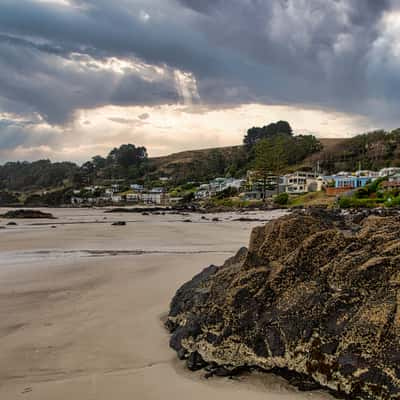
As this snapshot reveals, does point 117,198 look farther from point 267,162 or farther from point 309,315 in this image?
point 309,315

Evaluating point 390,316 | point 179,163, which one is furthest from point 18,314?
point 179,163

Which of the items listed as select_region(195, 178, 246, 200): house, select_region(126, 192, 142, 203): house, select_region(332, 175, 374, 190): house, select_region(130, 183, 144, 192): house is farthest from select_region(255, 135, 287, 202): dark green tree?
select_region(130, 183, 144, 192): house

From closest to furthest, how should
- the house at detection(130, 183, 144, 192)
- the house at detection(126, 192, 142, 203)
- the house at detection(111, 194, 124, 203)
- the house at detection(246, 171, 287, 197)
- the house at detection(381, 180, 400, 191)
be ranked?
1. the house at detection(381, 180, 400, 191)
2. the house at detection(246, 171, 287, 197)
3. the house at detection(126, 192, 142, 203)
4. the house at detection(111, 194, 124, 203)
5. the house at detection(130, 183, 144, 192)

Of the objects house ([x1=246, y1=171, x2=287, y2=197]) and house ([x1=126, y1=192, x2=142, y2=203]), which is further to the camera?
house ([x1=126, y1=192, x2=142, y2=203])

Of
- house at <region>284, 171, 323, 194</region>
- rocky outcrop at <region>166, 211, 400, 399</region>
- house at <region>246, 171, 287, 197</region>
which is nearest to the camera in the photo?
rocky outcrop at <region>166, 211, 400, 399</region>

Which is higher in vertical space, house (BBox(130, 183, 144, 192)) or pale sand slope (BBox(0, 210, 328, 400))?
house (BBox(130, 183, 144, 192))

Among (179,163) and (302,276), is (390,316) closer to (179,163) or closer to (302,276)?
(302,276)

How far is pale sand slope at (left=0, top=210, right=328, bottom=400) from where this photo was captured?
13.1 feet

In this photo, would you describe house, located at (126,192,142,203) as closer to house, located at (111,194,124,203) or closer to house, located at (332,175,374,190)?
house, located at (111,194,124,203)

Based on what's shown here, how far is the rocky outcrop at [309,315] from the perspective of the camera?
3590 mm

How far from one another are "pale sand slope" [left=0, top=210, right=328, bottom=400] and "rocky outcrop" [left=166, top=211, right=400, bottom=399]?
268 mm

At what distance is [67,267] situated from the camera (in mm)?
10461

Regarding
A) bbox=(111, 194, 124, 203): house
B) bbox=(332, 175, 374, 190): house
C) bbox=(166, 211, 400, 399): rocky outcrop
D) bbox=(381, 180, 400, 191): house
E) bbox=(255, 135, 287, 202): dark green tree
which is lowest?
bbox=(111, 194, 124, 203): house

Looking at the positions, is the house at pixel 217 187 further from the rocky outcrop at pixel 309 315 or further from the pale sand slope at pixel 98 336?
the rocky outcrop at pixel 309 315
